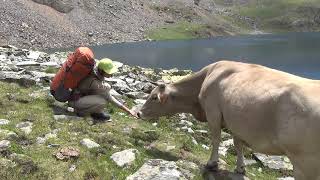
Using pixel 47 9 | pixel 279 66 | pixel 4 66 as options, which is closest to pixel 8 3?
pixel 47 9

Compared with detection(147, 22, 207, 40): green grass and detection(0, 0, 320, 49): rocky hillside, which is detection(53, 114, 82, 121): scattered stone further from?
detection(147, 22, 207, 40): green grass

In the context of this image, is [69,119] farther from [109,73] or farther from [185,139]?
[185,139]

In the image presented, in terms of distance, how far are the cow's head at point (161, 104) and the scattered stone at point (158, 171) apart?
9.23 feet

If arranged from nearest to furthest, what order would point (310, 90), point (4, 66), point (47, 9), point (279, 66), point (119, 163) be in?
point (310, 90) < point (119, 163) < point (4, 66) < point (279, 66) < point (47, 9)

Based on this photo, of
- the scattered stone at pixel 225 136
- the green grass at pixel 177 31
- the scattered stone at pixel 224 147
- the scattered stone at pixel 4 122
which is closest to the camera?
the scattered stone at pixel 4 122

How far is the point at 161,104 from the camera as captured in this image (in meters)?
14.0

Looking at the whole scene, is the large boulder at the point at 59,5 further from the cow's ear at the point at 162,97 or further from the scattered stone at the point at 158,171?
the scattered stone at the point at 158,171

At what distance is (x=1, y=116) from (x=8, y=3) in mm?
115428

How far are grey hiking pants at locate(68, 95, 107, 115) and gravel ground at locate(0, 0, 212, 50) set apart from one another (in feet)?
312

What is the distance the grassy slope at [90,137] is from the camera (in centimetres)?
1080

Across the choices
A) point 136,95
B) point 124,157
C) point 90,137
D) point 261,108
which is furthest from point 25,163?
point 136,95

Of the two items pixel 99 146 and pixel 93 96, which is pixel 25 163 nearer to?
pixel 99 146

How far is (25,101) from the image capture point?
51.4 ft

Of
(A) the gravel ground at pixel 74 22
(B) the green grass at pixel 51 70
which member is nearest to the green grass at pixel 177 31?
(A) the gravel ground at pixel 74 22
